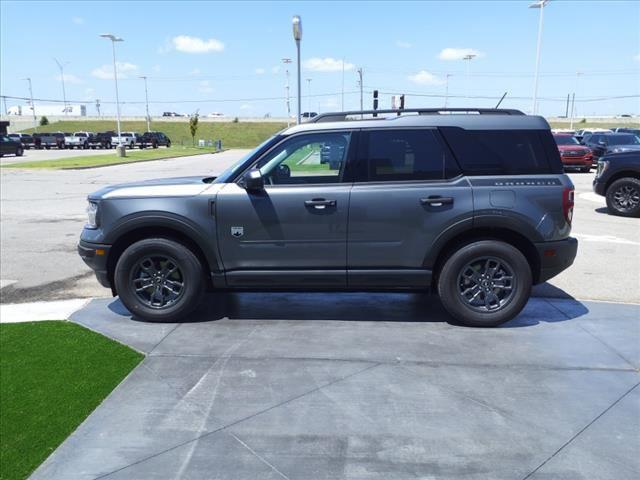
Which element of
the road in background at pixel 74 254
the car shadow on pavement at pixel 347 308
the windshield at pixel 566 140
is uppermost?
the windshield at pixel 566 140

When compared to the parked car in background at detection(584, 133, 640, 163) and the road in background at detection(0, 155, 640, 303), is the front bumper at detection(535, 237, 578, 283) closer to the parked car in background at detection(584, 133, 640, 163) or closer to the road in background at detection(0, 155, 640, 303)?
the road in background at detection(0, 155, 640, 303)

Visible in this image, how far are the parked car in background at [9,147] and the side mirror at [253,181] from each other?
4208cm

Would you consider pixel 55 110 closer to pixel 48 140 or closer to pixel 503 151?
pixel 48 140

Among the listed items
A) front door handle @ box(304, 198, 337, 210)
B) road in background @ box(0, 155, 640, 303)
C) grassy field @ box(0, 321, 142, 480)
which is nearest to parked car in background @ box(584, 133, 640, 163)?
road in background @ box(0, 155, 640, 303)

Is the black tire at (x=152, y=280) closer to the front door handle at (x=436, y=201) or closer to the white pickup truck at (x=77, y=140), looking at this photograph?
the front door handle at (x=436, y=201)

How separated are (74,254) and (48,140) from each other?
55466mm

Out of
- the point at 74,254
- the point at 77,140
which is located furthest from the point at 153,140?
the point at 74,254

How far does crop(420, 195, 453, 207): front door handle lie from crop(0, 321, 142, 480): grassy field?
2810 millimetres

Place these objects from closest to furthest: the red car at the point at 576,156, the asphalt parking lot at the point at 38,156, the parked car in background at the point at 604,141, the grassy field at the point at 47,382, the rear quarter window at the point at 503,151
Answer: the grassy field at the point at 47,382 < the rear quarter window at the point at 503,151 < the red car at the point at 576,156 < the parked car in background at the point at 604,141 < the asphalt parking lot at the point at 38,156

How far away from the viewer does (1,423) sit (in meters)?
3.49

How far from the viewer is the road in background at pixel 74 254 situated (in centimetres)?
655

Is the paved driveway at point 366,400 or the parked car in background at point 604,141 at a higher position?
the parked car in background at point 604,141

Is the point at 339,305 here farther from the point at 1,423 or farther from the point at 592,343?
the point at 1,423

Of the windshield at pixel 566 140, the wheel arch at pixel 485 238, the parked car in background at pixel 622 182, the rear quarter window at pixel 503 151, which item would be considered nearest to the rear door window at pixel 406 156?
the rear quarter window at pixel 503 151
